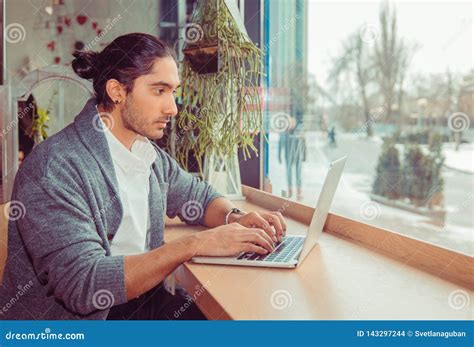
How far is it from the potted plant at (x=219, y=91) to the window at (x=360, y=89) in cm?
32

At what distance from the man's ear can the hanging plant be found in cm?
71

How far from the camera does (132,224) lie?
131 cm

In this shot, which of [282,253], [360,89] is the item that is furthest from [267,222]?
[360,89]

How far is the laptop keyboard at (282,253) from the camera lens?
42.5 inches

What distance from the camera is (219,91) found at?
2.13m

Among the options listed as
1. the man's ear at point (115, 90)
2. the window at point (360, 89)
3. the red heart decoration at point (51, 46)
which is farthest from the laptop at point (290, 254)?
the red heart decoration at point (51, 46)

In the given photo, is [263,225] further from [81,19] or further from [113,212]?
[81,19]

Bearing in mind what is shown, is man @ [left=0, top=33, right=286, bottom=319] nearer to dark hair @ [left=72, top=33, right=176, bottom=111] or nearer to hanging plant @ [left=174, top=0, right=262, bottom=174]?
dark hair @ [left=72, top=33, right=176, bottom=111]

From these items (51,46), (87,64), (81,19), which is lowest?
(87,64)

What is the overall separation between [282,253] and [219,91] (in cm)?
113
